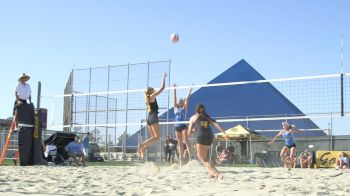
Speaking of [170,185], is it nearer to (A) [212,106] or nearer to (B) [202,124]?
(B) [202,124]

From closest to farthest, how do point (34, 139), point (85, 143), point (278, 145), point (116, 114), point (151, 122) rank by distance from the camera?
1. point (151, 122)
2. point (34, 139)
3. point (85, 143)
4. point (278, 145)
5. point (116, 114)

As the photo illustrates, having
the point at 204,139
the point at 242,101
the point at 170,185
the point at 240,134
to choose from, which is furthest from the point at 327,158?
the point at 170,185

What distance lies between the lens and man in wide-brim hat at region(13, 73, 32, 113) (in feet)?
38.2

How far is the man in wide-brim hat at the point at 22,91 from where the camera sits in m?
11.7

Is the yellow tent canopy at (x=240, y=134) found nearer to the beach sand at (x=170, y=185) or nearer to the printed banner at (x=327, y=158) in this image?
the printed banner at (x=327, y=158)

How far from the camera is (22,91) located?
38.4ft

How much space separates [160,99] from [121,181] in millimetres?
13021

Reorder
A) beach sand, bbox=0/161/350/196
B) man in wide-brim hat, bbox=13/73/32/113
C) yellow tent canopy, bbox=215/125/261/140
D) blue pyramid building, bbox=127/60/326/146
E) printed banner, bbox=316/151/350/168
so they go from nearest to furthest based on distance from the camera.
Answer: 1. beach sand, bbox=0/161/350/196
2. man in wide-brim hat, bbox=13/73/32/113
3. printed banner, bbox=316/151/350/168
4. yellow tent canopy, bbox=215/125/261/140
5. blue pyramid building, bbox=127/60/326/146

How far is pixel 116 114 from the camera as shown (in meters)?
22.8

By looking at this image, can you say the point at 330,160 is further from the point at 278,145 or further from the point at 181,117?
the point at 181,117

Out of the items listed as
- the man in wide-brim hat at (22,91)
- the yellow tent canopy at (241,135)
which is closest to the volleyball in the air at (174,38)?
the man in wide-brim hat at (22,91)

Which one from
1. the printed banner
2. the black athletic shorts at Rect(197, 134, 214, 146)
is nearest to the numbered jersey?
the black athletic shorts at Rect(197, 134, 214, 146)

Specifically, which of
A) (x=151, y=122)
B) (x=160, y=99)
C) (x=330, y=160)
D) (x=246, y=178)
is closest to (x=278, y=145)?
(x=330, y=160)

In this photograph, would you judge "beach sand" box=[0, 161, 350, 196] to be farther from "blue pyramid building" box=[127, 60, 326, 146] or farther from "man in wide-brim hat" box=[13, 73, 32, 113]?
"blue pyramid building" box=[127, 60, 326, 146]
